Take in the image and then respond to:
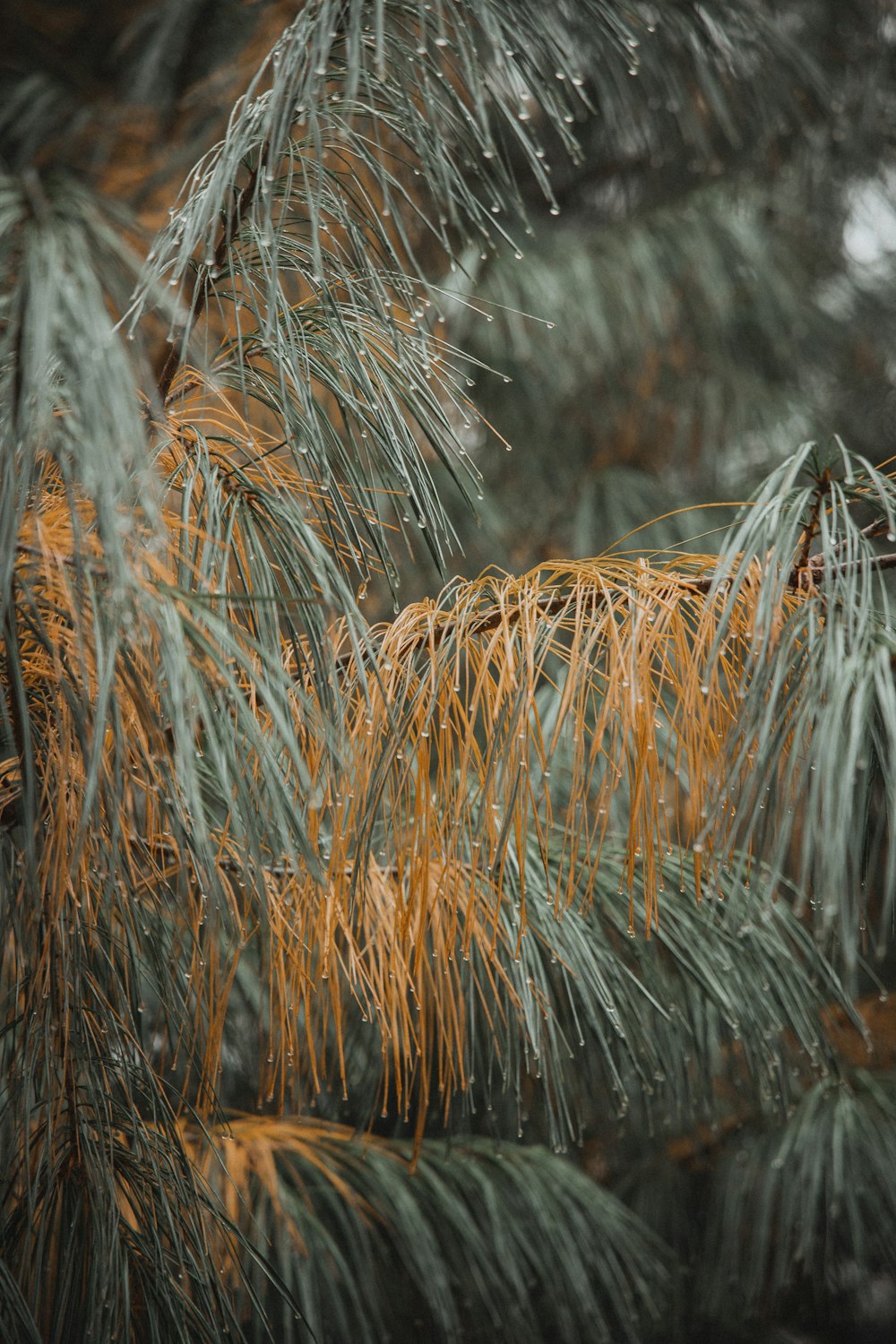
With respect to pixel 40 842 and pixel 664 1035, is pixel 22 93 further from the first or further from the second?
pixel 664 1035

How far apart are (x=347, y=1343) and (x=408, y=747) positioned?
46 centimetres

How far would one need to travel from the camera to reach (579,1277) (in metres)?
0.72

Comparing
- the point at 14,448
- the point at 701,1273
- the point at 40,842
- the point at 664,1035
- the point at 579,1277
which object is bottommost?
the point at 701,1273

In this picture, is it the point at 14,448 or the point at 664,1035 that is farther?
the point at 664,1035

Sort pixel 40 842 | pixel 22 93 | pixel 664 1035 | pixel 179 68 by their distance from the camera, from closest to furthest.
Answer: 1. pixel 40 842
2. pixel 664 1035
3. pixel 22 93
4. pixel 179 68

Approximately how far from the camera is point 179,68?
1.12 meters

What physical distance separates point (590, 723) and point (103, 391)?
755mm

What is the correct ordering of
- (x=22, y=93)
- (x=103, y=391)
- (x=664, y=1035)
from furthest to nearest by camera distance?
1. (x=22, y=93)
2. (x=664, y=1035)
3. (x=103, y=391)

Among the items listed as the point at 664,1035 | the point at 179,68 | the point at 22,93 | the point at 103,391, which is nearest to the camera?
the point at 103,391

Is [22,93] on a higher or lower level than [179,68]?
lower

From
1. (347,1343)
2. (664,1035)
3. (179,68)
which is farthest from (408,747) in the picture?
(179,68)

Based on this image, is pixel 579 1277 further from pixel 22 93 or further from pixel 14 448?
pixel 22 93

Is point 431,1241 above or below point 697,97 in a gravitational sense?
below

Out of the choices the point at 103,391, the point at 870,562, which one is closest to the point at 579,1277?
the point at 870,562
